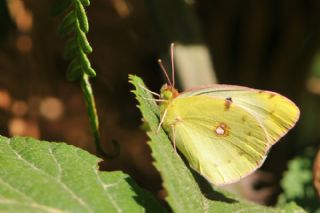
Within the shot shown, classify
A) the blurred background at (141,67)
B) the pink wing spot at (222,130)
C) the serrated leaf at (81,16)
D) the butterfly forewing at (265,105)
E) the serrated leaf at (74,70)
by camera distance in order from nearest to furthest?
the serrated leaf at (81,16) < the serrated leaf at (74,70) < the butterfly forewing at (265,105) < the pink wing spot at (222,130) < the blurred background at (141,67)

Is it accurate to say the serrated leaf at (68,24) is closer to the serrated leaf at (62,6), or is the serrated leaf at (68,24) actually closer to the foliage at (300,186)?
the serrated leaf at (62,6)

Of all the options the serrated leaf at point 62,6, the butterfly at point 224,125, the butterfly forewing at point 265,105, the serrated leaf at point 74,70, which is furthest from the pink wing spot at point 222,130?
the serrated leaf at point 62,6

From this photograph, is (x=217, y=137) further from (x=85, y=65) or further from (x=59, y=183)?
(x=59, y=183)

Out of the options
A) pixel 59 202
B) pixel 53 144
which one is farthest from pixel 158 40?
pixel 59 202

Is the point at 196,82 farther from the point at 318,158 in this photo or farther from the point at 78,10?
the point at 78,10

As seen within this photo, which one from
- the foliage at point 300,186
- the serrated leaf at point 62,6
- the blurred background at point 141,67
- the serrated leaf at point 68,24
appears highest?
the serrated leaf at point 62,6

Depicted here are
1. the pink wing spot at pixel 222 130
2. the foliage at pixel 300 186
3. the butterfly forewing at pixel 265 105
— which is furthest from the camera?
the foliage at pixel 300 186

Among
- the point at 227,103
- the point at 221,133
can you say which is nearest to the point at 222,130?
the point at 221,133
